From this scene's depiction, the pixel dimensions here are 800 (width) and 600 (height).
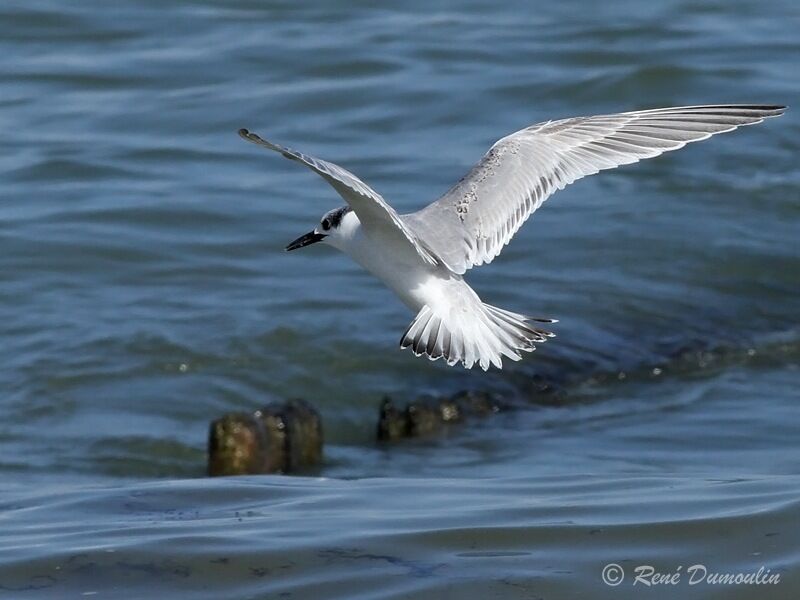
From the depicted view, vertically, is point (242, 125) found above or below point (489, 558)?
above

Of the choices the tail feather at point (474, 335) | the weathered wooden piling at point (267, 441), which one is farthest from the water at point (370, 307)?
the tail feather at point (474, 335)

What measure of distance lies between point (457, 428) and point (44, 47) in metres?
8.19

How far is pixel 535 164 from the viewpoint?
6332 mm

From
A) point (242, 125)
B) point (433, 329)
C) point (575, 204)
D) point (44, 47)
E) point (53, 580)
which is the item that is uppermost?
point (44, 47)

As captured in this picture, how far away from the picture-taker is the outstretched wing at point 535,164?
5824 mm

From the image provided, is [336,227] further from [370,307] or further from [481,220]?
[370,307]

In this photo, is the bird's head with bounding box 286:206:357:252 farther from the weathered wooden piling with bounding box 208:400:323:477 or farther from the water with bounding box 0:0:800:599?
the weathered wooden piling with bounding box 208:400:323:477

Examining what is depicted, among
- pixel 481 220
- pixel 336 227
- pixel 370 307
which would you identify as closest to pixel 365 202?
pixel 336 227

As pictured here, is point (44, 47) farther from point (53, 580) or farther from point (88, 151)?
point (53, 580)

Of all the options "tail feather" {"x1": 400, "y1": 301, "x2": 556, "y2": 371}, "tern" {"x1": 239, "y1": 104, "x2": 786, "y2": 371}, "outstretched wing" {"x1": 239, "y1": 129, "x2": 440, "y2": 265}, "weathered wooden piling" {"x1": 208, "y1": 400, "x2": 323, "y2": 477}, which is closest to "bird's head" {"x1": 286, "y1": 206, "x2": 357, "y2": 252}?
"tern" {"x1": 239, "y1": 104, "x2": 786, "y2": 371}

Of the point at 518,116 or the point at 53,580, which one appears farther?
the point at 518,116

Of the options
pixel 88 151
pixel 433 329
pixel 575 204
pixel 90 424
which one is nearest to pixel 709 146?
pixel 575 204

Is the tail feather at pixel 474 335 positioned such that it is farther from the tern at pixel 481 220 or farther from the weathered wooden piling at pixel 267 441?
the weathered wooden piling at pixel 267 441

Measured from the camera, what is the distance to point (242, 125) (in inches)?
486
